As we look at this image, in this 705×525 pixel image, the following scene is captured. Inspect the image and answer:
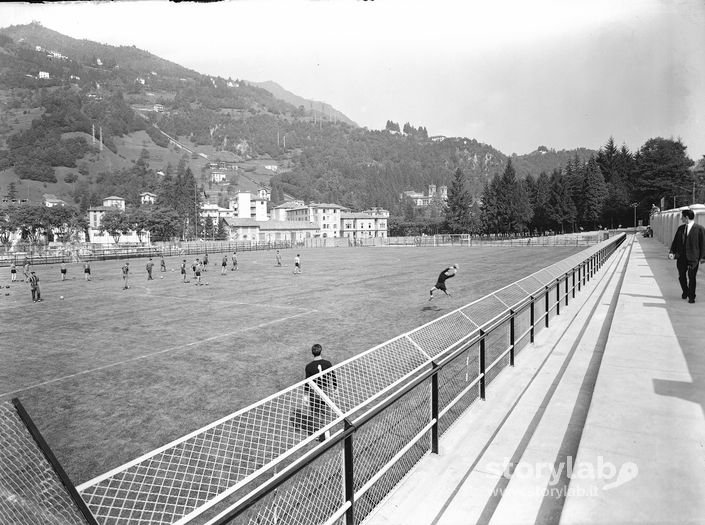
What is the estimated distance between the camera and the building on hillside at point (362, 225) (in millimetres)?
167125

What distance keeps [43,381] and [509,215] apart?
107m

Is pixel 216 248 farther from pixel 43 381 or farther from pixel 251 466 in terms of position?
pixel 251 466

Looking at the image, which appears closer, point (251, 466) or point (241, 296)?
point (251, 466)

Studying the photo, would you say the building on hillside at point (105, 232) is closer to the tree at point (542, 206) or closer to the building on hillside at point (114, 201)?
the building on hillside at point (114, 201)

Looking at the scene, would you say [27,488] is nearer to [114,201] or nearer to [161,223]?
[161,223]

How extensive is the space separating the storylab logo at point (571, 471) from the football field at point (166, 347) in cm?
542

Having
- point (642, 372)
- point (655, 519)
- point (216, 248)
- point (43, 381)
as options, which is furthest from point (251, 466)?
point (216, 248)

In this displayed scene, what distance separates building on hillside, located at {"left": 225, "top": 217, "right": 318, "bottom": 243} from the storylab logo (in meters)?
131

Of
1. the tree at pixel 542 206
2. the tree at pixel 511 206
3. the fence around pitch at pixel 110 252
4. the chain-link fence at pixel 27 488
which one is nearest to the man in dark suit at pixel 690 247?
the chain-link fence at pixel 27 488

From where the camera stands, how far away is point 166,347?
14359mm

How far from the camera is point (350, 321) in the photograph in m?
17.2

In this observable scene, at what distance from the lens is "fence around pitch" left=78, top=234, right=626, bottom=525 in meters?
4.19

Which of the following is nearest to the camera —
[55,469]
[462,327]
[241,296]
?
[55,469]

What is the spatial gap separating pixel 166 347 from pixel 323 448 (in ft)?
40.5
